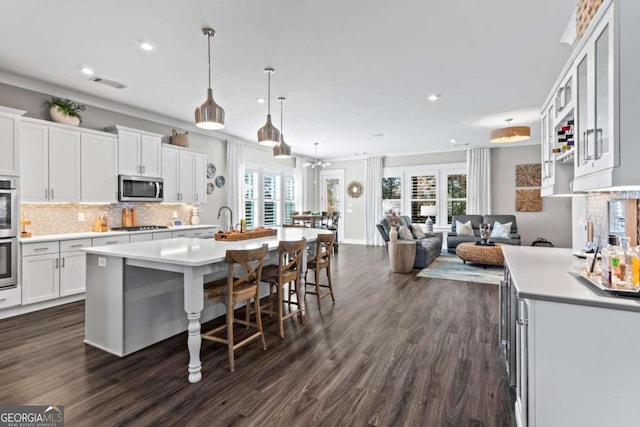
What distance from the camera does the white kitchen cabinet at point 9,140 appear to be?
139 inches

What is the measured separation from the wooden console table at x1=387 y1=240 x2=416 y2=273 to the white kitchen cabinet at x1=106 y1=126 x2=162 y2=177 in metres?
4.29

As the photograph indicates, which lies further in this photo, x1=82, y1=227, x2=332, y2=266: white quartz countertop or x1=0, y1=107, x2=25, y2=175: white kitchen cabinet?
x1=0, y1=107, x2=25, y2=175: white kitchen cabinet

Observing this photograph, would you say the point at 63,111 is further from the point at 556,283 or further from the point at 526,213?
the point at 526,213

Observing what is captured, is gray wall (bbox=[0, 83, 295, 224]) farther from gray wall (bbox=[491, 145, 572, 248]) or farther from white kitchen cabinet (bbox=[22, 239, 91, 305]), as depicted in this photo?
gray wall (bbox=[491, 145, 572, 248])

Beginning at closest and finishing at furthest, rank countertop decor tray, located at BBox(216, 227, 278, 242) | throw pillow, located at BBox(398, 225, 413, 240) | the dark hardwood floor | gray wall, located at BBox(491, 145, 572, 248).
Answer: the dark hardwood floor < countertop decor tray, located at BBox(216, 227, 278, 242) < throw pillow, located at BBox(398, 225, 413, 240) < gray wall, located at BBox(491, 145, 572, 248)

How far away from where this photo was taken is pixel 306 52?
328 cm

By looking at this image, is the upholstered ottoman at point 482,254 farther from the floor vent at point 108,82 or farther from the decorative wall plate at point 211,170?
the floor vent at point 108,82

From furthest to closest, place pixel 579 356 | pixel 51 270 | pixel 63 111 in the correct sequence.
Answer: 1. pixel 63 111
2. pixel 51 270
3. pixel 579 356

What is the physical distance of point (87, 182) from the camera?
A: 14.5 ft

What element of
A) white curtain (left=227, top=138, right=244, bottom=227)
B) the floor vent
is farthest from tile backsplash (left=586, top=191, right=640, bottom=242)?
white curtain (left=227, top=138, right=244, bottom=227)

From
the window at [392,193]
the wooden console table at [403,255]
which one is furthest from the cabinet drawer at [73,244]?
the window at [392,193]

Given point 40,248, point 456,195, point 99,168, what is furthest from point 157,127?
point 456,195

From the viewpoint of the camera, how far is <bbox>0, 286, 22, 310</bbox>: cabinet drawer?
3.47 metres

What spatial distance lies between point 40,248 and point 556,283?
497cm
